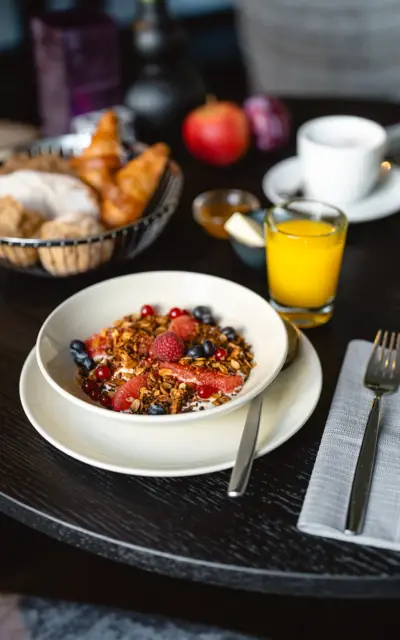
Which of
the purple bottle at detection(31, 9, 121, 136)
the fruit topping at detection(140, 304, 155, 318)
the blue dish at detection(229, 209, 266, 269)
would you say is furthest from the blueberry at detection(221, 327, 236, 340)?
the purple bottle at detection(31, 9, 121, 136)

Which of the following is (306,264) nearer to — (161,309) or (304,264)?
(304,264)

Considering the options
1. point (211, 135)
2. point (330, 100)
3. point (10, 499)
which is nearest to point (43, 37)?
point (211, 135)

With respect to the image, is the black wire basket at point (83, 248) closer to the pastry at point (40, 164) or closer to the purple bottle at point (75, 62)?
the pastry at point (40, 164)

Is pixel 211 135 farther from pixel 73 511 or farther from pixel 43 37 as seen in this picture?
pixel 73 511

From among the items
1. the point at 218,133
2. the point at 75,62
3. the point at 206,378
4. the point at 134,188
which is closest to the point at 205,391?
the point at 206,378

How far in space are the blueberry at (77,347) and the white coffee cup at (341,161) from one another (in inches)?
24.4

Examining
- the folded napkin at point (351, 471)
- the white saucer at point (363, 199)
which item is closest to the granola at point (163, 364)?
the folded napkin at point (351, 471)

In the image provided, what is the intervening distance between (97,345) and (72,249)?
19 centimetres

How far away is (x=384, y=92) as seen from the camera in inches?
106

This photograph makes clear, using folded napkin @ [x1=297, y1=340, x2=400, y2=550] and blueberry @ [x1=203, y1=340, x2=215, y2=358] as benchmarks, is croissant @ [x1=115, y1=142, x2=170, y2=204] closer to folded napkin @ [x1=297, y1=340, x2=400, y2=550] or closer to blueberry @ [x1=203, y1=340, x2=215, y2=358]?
blueberry @ [x1=203, y1=340, x2=215, y2=358]

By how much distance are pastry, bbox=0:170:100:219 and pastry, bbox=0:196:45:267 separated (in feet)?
0.12

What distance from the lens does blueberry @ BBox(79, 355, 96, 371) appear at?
0.93 metres

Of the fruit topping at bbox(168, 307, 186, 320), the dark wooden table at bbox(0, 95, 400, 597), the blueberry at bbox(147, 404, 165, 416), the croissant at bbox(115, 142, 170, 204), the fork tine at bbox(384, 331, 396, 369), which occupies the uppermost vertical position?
the croissant at bbox(115, 142, 170, 204)

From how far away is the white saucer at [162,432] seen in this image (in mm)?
794
